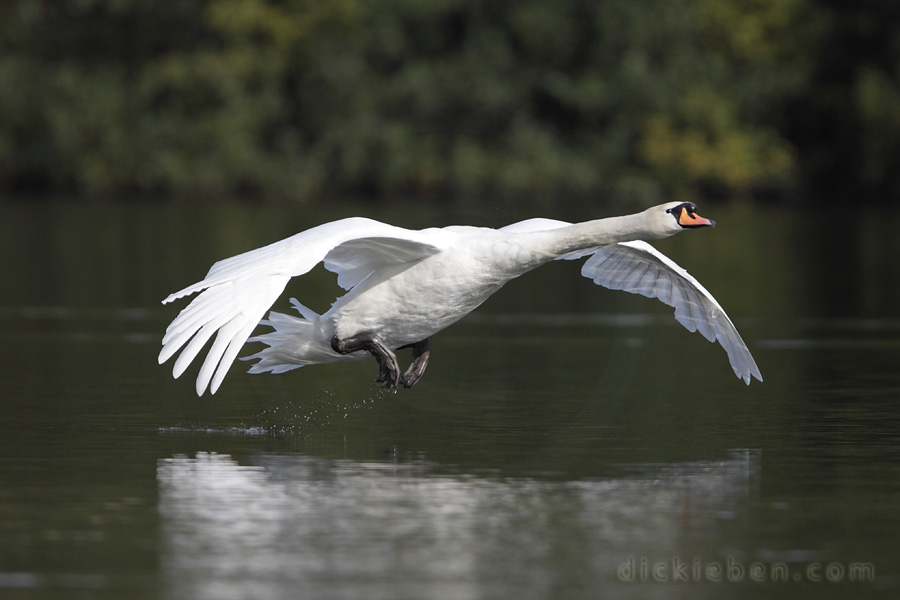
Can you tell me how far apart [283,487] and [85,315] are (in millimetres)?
10351

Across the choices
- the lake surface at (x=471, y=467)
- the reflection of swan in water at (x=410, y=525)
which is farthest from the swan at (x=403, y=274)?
the reflection of swan in water at (x=410, y=525)

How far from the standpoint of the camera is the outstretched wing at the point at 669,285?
10852mm

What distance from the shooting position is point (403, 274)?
9984mm

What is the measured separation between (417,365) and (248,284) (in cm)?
225

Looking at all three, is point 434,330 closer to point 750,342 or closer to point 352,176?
point 750,342

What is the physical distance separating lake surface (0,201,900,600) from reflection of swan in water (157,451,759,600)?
2 cm

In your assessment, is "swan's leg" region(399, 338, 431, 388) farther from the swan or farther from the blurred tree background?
the blurred tree background

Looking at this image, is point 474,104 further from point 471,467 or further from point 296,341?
point 471,467

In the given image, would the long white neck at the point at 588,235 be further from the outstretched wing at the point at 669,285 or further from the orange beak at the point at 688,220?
the outstretched wing at the point at 669,285

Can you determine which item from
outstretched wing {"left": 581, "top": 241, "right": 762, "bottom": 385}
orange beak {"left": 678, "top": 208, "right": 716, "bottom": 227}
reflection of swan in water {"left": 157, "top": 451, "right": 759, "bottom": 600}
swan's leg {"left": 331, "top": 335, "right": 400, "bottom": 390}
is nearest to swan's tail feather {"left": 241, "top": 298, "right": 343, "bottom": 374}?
swan's leg {"left": 331, "top": 335, "right": 400, "bottom": 390}

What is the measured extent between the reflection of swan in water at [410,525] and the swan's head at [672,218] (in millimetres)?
1521

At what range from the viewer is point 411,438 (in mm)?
9820

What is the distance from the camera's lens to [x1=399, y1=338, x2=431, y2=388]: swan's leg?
10500mm

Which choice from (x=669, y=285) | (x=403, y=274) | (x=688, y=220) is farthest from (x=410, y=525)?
(x=669, y=285)
